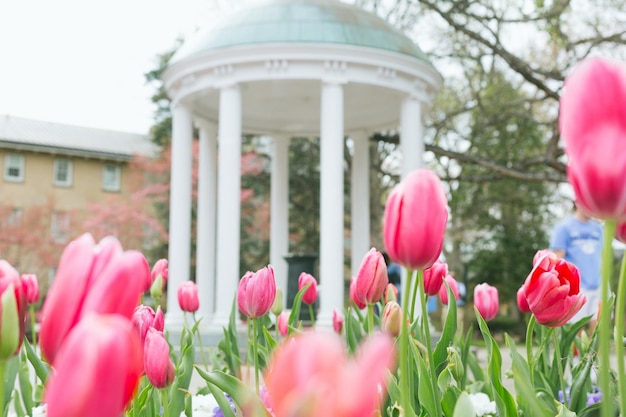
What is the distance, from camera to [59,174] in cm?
2969

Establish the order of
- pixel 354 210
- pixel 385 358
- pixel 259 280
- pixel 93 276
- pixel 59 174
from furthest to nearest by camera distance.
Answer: pixel 59 174 → pixel 354 210 → pixel 259 280 → pixel 93 276 → pixel 385 358

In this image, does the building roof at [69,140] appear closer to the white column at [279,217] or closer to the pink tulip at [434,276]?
the white column at [279,217]

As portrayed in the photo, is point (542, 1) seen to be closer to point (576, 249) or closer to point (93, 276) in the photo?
point (576, 249)

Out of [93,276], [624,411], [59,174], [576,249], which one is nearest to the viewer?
[93,276]

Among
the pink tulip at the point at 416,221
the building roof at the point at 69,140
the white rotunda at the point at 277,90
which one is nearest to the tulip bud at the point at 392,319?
the pink tulip at the point at 416,221

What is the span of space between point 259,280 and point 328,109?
9226mm

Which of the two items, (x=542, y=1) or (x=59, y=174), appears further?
(x=59, y=174)

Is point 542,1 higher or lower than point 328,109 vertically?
higher

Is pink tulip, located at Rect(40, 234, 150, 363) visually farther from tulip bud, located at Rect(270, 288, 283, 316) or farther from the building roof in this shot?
the building roof

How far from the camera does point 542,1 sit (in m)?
12.3

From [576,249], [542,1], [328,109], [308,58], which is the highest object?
[542,1]

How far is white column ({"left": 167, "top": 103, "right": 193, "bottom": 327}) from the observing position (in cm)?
1166

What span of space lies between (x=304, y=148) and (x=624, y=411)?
20.6m

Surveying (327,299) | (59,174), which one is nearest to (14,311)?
(327,299)
